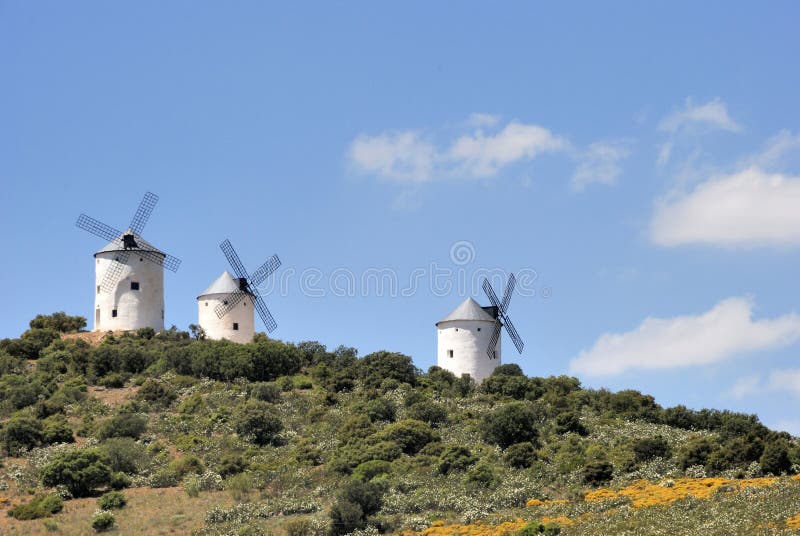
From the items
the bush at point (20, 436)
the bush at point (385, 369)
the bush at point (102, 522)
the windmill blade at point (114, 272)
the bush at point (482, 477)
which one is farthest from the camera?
the windmill blade at point (114, 272)

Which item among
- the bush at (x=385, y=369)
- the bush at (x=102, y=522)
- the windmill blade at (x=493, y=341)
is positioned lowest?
the bush at (x=102, y=522)

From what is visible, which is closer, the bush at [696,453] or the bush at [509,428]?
the bush at [696,453]

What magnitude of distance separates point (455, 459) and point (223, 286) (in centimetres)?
2770

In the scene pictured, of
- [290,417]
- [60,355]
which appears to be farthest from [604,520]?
[60,355]

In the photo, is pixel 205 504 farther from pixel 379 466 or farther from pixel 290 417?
pixel 290 417

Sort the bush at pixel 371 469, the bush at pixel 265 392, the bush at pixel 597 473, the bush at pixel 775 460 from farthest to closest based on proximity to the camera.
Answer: the bush at pixel 265 392 → the bush at pixel 371 469 → the bush at pixel 597 473 → the bush at pixel 775 460

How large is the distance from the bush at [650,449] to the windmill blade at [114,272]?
1374 inches

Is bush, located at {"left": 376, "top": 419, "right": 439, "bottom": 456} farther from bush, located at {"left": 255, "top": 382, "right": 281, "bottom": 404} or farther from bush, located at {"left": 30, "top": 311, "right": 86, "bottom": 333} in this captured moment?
bush, located at {"left": 30, "top": 311, "right": 86, "bottom": 333}

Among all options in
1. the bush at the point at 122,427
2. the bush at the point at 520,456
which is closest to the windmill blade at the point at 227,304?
the bush at the point at 122,427

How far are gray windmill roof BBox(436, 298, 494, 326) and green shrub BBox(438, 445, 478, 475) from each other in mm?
22548

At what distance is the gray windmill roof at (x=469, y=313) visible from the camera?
68688 mm

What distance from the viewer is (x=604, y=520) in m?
34.8

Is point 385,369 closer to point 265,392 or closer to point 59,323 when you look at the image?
point 265,392

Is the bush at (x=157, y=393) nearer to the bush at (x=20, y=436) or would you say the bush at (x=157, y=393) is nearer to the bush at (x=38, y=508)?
the bush at (x=20, y=436)
